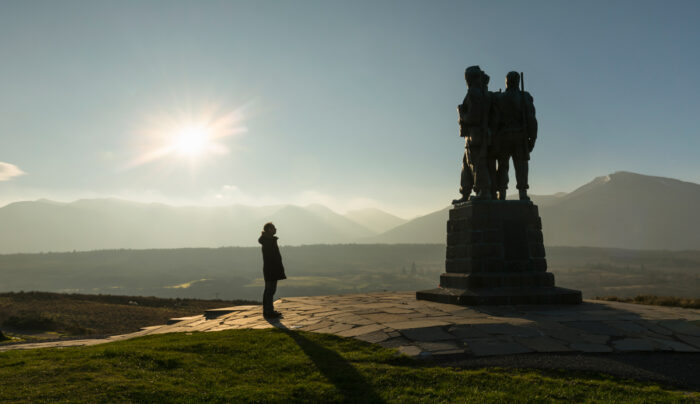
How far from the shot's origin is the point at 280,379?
186 inches

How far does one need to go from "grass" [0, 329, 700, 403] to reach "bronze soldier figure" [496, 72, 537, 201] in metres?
7.03

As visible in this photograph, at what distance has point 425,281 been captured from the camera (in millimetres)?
168125

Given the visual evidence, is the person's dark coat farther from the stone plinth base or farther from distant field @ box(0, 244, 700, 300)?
distant field @ box(0, 244, 700, 300)

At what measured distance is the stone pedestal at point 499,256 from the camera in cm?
984

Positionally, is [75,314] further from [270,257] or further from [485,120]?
[485,120]

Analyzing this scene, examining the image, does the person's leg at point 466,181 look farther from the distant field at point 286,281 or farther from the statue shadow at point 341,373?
the distant field at point 286,281

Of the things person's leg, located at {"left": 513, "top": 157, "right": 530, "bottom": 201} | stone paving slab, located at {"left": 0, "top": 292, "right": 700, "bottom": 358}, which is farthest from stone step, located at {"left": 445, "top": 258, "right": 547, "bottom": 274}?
person's leg, located at {"left": 513, "top": 157, "right": 530, "bottom": 201}

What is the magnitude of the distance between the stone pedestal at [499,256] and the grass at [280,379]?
4.80m

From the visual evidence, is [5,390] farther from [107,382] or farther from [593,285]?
[593,285]

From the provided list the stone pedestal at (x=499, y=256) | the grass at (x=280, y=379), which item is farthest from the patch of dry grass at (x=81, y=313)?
the stone pedestal at (x=499, y=256)

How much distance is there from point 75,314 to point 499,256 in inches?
700

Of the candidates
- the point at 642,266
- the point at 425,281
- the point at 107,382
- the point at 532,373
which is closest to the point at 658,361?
the point at 532,373

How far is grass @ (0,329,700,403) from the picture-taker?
13.6ft

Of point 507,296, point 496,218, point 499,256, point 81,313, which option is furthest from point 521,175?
point 81,313
